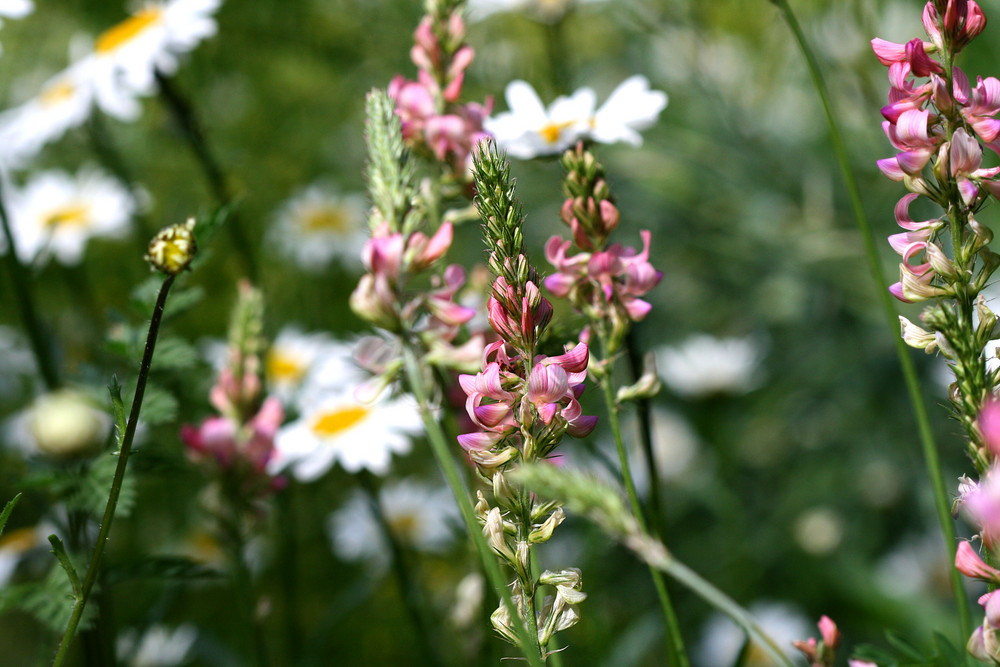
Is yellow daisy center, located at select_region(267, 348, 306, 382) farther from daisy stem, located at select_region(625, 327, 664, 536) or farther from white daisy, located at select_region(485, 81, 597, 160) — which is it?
daisy stem, located at select_region(625, 327, 664, 536)

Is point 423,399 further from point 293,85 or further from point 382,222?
point 293,85

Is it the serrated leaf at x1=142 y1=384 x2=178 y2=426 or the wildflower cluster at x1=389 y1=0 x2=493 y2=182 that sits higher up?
the wildflower cluster at x1=389 y1=0 x2=493 y2=182

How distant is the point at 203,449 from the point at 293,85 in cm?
172

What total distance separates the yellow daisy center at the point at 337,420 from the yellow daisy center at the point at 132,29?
2.33 feet

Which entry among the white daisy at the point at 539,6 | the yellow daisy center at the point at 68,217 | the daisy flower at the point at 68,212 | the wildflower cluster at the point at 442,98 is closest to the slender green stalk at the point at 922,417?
the wildflower cluster at the point at 442,98

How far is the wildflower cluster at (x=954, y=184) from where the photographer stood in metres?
0.44

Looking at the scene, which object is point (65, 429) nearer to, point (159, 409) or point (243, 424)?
point (159, 409)

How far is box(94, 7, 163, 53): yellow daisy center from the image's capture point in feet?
4.61

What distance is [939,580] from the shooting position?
163 centimetres

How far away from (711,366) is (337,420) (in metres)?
0.90

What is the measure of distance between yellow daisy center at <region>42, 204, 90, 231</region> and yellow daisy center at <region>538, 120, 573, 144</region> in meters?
1.32

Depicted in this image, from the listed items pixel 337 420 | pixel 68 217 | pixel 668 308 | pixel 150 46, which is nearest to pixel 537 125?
pixel 337 420

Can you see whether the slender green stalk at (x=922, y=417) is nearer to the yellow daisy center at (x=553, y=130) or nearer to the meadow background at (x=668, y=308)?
the yellow daisy center at (x=553, y=130)

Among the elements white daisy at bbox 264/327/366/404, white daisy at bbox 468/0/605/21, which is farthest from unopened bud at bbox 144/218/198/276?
white daisy at bbox 468/0/605/21
